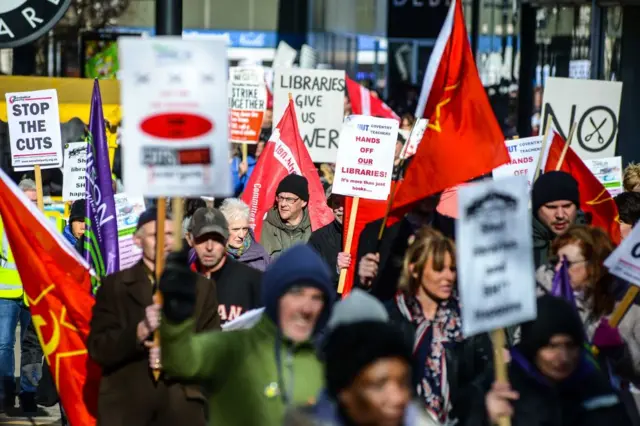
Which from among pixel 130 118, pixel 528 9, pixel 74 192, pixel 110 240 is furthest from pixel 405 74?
pixel 130 118

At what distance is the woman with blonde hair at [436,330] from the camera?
19.0ft

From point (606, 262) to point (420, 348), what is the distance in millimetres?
1072

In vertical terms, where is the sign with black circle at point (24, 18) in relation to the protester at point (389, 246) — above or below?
above

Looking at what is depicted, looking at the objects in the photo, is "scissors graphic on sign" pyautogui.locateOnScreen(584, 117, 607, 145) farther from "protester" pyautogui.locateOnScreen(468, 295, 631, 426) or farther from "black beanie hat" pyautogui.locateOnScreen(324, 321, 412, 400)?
"black beanie hat" pyautogui.locateOnScreen(324, 321, 412, 400)

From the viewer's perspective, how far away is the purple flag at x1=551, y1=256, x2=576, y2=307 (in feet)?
20.4

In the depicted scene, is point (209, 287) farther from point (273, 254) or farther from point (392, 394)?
point (273, 254)

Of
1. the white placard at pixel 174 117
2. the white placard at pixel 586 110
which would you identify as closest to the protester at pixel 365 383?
the white placard at pixel 174 117

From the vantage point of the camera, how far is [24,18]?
26.3 ft

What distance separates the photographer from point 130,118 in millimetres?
5293

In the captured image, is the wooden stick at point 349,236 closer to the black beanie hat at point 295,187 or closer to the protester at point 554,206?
the black beanie hat at point 295,187

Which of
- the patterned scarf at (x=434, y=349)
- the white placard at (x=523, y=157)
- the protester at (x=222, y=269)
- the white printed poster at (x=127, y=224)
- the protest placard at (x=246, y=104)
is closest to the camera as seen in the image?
the patterned scarf at (x=434, y=349)

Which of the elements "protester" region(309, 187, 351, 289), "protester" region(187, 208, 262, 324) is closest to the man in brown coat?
"protester" region(187, 208, 262, 324)

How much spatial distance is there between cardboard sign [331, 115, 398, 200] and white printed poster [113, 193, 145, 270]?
1.32 m

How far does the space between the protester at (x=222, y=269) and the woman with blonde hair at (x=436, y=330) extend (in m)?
1.23
